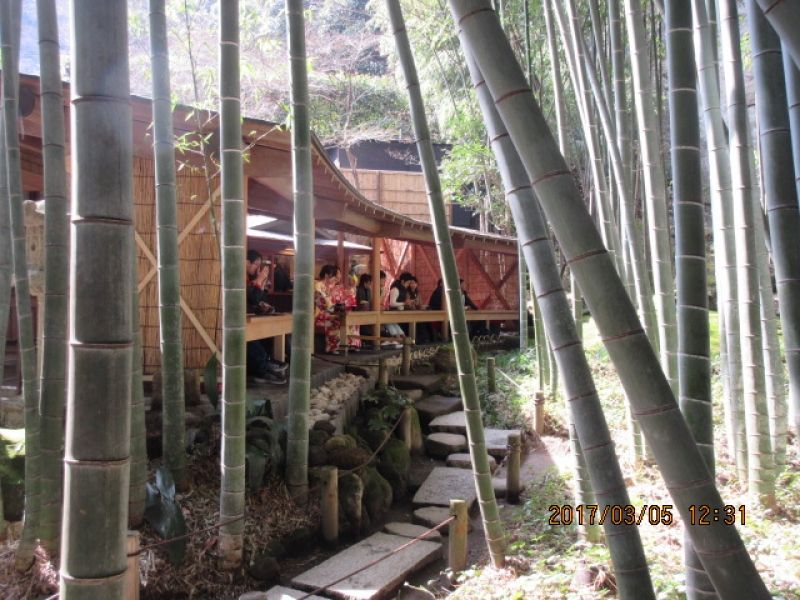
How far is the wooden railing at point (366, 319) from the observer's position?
215 inches

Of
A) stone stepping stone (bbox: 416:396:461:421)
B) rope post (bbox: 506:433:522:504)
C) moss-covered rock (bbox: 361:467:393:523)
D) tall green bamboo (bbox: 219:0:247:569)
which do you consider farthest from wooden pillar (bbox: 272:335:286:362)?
tall green bamboo (bbox: 219:0:247:569)

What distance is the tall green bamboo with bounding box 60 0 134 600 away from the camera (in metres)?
0.90

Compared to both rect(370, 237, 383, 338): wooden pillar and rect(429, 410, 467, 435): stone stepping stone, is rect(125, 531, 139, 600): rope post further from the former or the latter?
rect(370, 237, 383, 338): wooden pillar

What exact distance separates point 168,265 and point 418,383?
433 centimetres

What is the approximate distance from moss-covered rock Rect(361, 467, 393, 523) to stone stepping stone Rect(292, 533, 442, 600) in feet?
1.52

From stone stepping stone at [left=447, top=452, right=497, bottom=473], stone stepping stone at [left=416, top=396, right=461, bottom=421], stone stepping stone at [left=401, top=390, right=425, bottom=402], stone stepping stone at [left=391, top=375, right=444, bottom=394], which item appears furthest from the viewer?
stone stepping stone at [left=391, top=375, right=444, bottom=394]

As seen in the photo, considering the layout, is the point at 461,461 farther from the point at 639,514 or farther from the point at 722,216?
the point at 722,216

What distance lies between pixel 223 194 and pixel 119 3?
85.5 inches

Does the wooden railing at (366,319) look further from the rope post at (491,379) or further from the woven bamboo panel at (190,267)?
the rope post at (491,379)

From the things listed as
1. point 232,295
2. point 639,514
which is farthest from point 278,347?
point 639,514

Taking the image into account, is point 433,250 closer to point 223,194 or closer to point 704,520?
point 223,194

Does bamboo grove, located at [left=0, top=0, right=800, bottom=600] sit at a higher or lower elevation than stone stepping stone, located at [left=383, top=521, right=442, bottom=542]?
higher

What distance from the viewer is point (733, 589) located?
94 centimetres

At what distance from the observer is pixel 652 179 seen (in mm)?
2539
